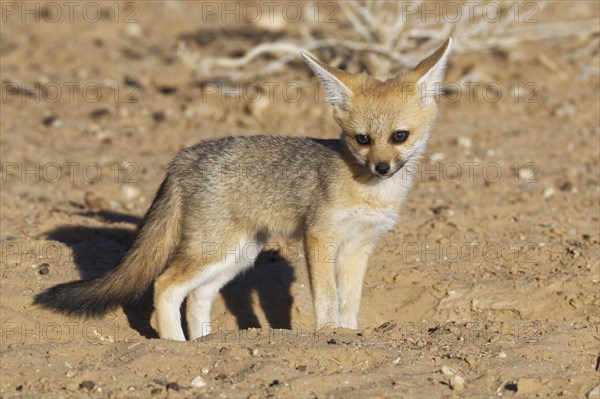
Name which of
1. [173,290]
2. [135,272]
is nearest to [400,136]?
[173,290]

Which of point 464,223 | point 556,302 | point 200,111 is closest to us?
point 556,302

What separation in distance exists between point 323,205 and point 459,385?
1.67 metres

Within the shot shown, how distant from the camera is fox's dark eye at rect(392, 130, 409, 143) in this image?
587cm

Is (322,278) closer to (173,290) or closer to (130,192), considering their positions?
(173,290)

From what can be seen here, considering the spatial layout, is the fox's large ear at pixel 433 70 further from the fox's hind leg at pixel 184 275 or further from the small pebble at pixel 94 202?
the small pebble at pixel 94 202

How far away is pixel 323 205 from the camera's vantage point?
5.94m

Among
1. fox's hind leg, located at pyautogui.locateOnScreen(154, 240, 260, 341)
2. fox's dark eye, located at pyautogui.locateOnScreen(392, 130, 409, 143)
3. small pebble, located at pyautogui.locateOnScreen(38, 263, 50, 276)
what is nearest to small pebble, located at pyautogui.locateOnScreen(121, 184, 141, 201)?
small pebble, located at pyautogui.locateOnScreen(38, 263, 50, 276)

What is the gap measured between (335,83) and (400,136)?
21.6 inches

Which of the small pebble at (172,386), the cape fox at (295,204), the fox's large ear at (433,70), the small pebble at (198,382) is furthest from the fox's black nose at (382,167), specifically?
the small pebble at (172,386)

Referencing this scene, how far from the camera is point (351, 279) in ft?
20.8

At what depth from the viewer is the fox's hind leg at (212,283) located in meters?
6.11

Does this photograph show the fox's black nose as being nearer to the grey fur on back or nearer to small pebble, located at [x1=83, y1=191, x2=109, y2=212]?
the grey fur on back

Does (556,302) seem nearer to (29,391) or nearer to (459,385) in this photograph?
(459,385)

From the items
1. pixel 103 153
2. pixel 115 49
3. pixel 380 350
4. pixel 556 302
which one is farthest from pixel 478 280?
pixel 115 49
